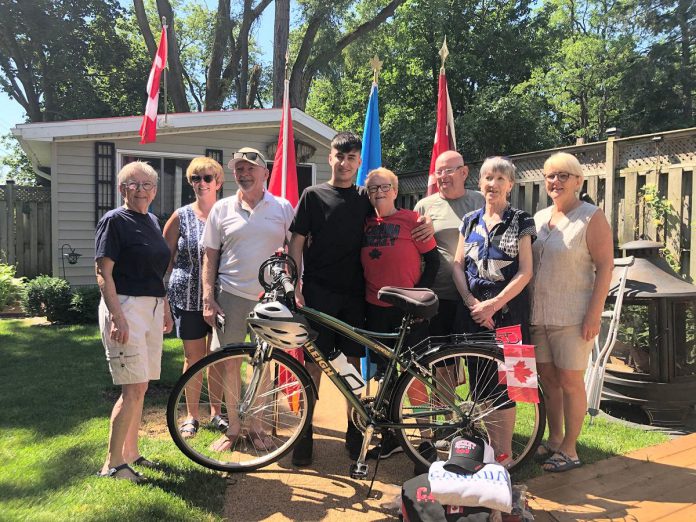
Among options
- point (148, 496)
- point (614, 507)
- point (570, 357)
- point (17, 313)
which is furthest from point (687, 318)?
point (17, 313)

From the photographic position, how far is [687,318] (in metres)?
3.78

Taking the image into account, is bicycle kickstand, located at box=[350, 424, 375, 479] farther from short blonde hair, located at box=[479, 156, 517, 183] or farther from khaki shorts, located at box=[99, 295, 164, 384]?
short blonde hair, located at box=[479, 156, 517, 183]

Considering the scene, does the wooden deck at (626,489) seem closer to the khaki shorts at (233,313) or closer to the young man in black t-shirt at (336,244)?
the young man in black t-shirt at (336,244)

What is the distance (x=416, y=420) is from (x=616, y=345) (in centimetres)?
209

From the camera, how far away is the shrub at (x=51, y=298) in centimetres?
706

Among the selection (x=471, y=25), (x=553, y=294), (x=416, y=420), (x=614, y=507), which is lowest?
(x=614, y=507)

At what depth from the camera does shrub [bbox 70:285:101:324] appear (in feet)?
23.3

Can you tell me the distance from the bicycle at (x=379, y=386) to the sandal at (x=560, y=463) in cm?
20

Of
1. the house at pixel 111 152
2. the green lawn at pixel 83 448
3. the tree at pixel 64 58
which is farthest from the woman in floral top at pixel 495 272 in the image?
the tree at pixel 64 58

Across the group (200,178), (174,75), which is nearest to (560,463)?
(200,178)

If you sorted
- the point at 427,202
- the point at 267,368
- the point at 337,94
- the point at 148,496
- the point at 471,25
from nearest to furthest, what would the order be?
the point at 148,496, the point at 267,368, the point at 427,202, the point at 471,25, the point at 337,94

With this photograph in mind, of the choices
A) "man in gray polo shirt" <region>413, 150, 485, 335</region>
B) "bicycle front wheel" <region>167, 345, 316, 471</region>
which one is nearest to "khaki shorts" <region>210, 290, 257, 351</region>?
"bicycle front wheel" <region>167, 345, 316, 471</region>

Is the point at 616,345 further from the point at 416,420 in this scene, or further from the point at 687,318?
the point at 416,420

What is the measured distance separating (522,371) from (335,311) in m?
1.11
